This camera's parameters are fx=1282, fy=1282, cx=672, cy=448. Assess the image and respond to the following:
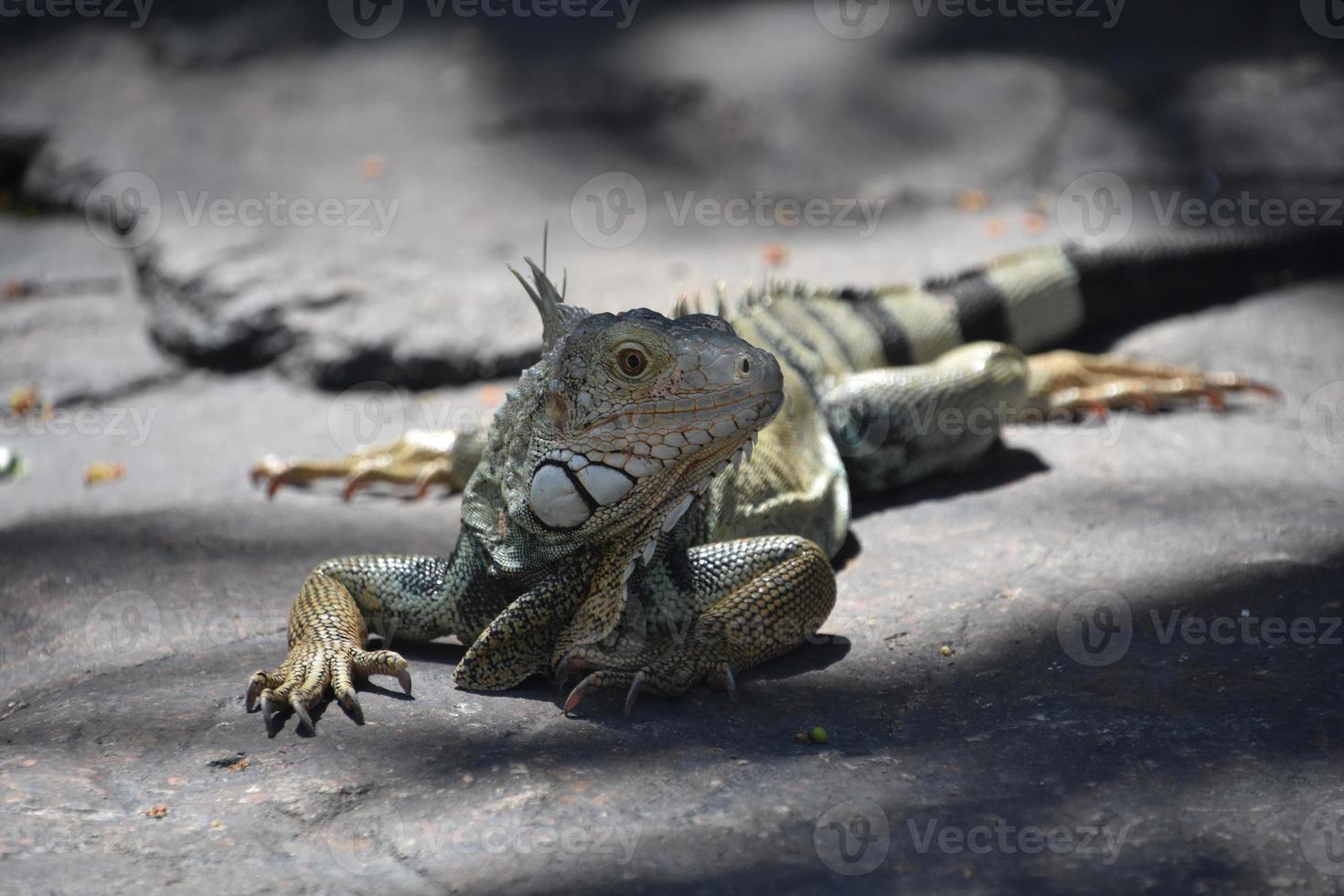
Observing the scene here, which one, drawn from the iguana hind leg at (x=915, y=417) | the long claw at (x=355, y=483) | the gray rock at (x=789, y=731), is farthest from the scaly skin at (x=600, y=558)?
the long claw at (x=355, y=483)

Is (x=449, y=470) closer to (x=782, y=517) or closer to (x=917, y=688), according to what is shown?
(x=782, y=517)

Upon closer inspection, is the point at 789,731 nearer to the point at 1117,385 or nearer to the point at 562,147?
the point at 1117,385

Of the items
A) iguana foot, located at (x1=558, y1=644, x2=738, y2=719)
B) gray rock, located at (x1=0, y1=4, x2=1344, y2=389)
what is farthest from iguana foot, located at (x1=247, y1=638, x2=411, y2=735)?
gray rock, located at (x1=0, y1=4, x2=1344, y2=389)

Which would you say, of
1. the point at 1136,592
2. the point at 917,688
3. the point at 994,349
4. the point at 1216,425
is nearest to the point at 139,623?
the point at 917,688

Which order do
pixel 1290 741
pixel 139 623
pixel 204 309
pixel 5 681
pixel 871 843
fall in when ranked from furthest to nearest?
pixel 204 309 < pixel 139 623 < pixel 5 681 < pixel 1290 741 < pixel 871 843

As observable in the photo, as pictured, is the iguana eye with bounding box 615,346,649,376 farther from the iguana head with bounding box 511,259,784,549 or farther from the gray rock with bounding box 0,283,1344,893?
the gray rock with bounding box 0,283,1344,893

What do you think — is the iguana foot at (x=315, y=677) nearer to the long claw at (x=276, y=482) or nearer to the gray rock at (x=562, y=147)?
the long claw at (x=276, y=482)

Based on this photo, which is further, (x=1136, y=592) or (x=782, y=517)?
(x=782, y=517)
